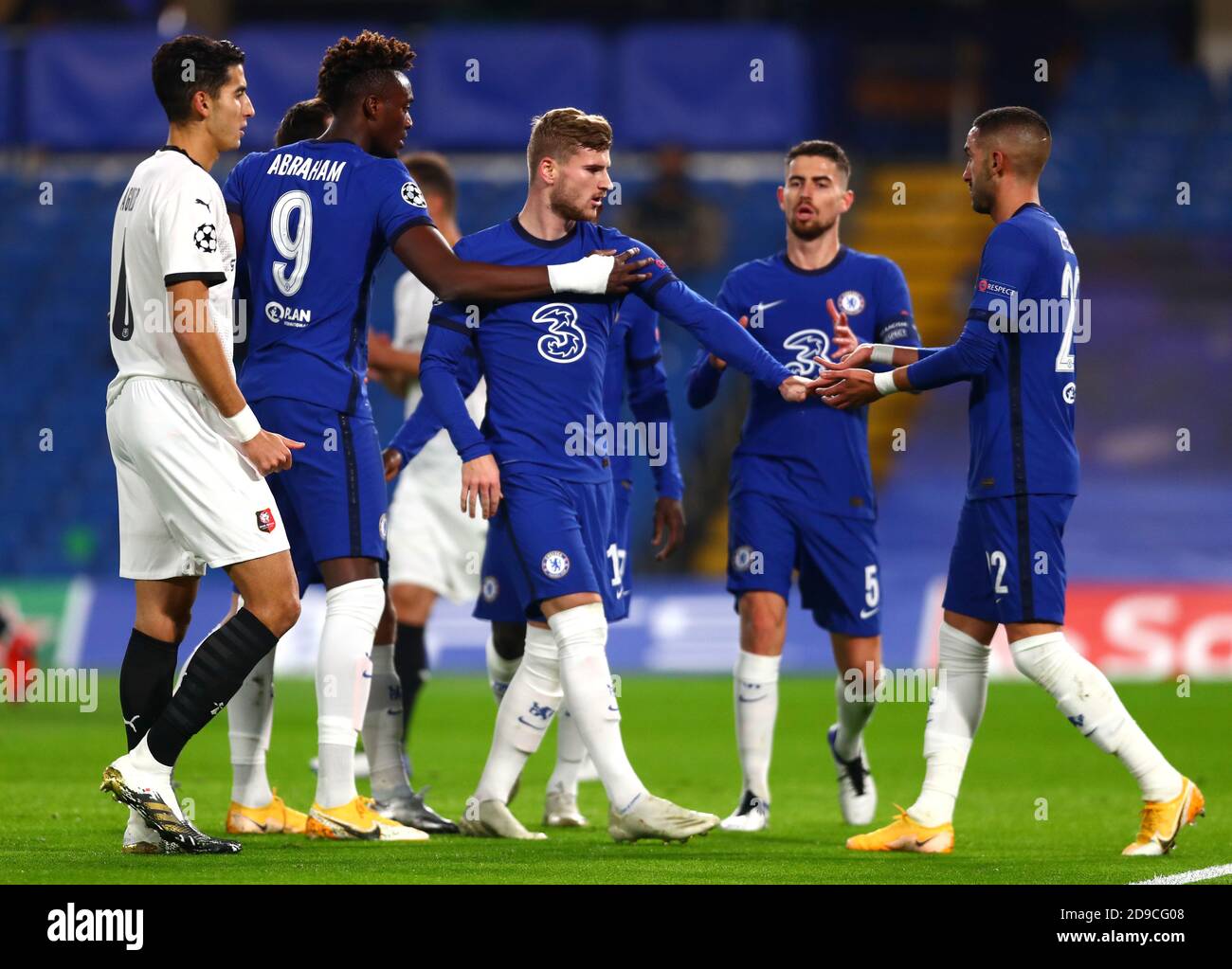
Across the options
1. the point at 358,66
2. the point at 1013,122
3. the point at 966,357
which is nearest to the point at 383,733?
the point at 358,66

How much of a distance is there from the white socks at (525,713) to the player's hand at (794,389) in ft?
3.97

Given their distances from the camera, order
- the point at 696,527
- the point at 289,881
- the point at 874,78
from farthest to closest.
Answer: the point at 874,78, the point at 696,527, the point at 289,881

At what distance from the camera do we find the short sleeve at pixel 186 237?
5590 millimetres

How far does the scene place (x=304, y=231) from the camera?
615 cm

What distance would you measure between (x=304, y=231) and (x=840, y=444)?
2.41m

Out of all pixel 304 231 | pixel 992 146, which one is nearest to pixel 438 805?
pixel 304 231

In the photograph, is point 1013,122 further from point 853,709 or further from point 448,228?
point 448,228

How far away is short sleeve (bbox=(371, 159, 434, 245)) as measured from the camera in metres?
6.12

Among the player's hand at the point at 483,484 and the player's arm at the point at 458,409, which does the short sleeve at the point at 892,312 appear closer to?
the player's arm at the point at 458,409

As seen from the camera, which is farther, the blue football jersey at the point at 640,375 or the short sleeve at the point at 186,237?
the blue football jersey at the point at 640,375

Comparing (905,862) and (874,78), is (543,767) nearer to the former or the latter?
(905,862)

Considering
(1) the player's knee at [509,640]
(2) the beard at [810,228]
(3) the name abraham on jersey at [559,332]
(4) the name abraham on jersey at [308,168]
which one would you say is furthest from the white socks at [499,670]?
(4) the name abraham on jersey at [308,168]

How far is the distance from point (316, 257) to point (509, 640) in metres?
2.00

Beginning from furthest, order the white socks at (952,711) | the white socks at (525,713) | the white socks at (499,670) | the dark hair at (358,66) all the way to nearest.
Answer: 1. the white socks at (499,670)
2. the white socks at (525,713)
3. the white socks at (952,711)
4. the dark hair at (358,66)
